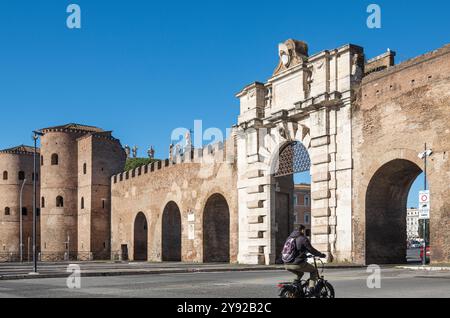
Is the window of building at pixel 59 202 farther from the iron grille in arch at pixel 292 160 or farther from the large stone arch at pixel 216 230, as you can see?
the iron grille in arch at pixel 292 160

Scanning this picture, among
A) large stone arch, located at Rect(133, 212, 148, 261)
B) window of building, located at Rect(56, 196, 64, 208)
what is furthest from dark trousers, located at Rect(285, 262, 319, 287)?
window of building, located at Rect(56, 196, 64, 208)

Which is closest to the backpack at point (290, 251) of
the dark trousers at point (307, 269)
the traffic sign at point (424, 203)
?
the dark trousers at point (307, 269)

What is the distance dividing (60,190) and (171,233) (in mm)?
14869

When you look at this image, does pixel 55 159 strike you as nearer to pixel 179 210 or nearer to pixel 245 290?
pixel 179 210

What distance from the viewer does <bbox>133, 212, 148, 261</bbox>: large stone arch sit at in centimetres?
4206

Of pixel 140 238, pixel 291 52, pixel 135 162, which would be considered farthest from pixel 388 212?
pixel 135 162

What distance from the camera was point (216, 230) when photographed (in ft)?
108

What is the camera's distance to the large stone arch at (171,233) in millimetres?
37469

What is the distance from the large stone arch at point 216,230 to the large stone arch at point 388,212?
1152 cm

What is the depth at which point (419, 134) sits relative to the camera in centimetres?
1992
